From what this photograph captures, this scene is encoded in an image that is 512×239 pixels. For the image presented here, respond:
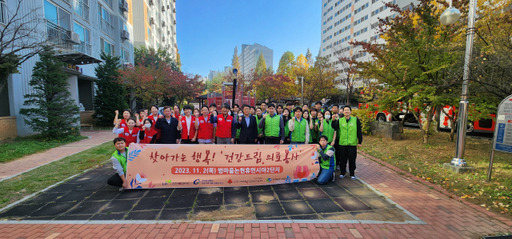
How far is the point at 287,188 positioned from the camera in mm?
4672

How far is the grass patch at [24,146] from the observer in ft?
24.1

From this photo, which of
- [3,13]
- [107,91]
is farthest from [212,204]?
[107,91]

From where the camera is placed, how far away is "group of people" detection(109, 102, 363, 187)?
5.29 metres

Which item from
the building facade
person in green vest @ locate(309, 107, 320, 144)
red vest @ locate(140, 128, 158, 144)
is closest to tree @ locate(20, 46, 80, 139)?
the building facade

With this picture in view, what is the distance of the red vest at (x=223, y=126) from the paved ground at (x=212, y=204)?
5.41 feet

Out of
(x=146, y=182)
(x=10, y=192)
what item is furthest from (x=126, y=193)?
(x=10, y=192)

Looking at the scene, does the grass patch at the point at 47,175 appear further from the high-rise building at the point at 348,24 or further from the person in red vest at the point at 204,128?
the high-rise building at the point at 348,24

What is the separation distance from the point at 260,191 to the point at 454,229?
3029 millimetres

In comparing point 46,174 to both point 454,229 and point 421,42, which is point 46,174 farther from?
point 421,42

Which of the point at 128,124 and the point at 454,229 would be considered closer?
the point at 454,229

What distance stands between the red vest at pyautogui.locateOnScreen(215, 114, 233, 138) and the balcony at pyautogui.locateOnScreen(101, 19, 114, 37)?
1846 centimetres

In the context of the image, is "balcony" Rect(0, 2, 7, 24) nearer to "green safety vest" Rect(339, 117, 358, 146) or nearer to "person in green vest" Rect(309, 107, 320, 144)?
"person in green vest" Rect(309, 107, 320, 144)

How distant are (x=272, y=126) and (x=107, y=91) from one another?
14.5 metres

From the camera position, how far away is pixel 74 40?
13766 millimetres
